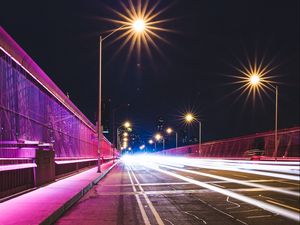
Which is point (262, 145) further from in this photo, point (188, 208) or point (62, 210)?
point (62, 210)

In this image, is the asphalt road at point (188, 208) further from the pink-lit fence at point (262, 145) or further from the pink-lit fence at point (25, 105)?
the pink-lit fence at point (262, 145)

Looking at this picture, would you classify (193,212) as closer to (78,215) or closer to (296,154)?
(78,215)

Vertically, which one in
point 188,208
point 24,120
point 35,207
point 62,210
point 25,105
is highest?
point 25,105

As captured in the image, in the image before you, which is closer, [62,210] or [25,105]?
[62,210]

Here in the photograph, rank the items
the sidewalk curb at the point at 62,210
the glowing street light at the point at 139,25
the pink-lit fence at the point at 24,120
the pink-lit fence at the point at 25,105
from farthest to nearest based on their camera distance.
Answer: the glowing street light at the point at 139,25
the pink-lit fence at the point at 25,105
the pink-lit fence at the point at 24,120
the sidewalk curb at the point at 62,210

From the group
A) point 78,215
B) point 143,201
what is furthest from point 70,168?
point 78,215

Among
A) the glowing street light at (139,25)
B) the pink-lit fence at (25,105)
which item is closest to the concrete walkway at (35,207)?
the pink-lit fence at (25,105)

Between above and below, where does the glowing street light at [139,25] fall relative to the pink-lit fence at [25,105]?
above

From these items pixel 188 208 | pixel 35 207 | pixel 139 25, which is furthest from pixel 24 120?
pixel 139 25

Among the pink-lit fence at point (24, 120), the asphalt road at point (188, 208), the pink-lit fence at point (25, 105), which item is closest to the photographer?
the asphalt road at point (188, 208)

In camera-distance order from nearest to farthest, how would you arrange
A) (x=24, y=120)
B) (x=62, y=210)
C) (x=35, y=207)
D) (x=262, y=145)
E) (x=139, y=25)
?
(x=35, y=207) → (x=62, y=210) → (x=24, y=120) → (x=139, y=25) → (x=262, y=145)

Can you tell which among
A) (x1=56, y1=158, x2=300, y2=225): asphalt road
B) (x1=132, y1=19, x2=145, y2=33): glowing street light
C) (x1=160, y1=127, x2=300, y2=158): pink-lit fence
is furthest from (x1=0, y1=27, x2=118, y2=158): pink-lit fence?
(x1=160, y1=127, x2=300, y2=158): pink-lit fence

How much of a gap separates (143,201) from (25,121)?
263 inches

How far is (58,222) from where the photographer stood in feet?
33.3
